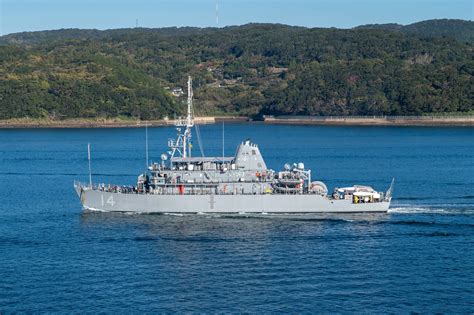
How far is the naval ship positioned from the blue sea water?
2.76 ft

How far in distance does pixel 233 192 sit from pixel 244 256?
11911 millimetres

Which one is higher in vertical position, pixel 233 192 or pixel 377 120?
pixel 233 192

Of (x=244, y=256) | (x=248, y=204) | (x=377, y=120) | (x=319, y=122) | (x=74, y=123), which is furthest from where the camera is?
(x=319, y=122)

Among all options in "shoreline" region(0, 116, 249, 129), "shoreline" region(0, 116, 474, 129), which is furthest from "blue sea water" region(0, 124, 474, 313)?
"shoreline" region(0, 116, 249, 129)

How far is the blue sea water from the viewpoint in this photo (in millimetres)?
38688

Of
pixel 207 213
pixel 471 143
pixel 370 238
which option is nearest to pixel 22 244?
pixel 207 213

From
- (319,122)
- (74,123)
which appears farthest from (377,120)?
(74,123)

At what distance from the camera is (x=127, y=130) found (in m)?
163

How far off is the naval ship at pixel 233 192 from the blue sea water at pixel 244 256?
2.76 ft

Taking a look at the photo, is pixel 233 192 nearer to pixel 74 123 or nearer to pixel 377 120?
pixel 377 120

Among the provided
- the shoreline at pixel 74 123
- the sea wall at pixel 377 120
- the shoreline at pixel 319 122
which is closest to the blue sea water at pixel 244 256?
the sea wall at pixel 377 120

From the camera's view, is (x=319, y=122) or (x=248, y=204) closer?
(x=248, y=204)

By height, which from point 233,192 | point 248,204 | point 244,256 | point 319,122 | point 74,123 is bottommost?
point 319,122

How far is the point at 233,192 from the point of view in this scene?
57.7 m
